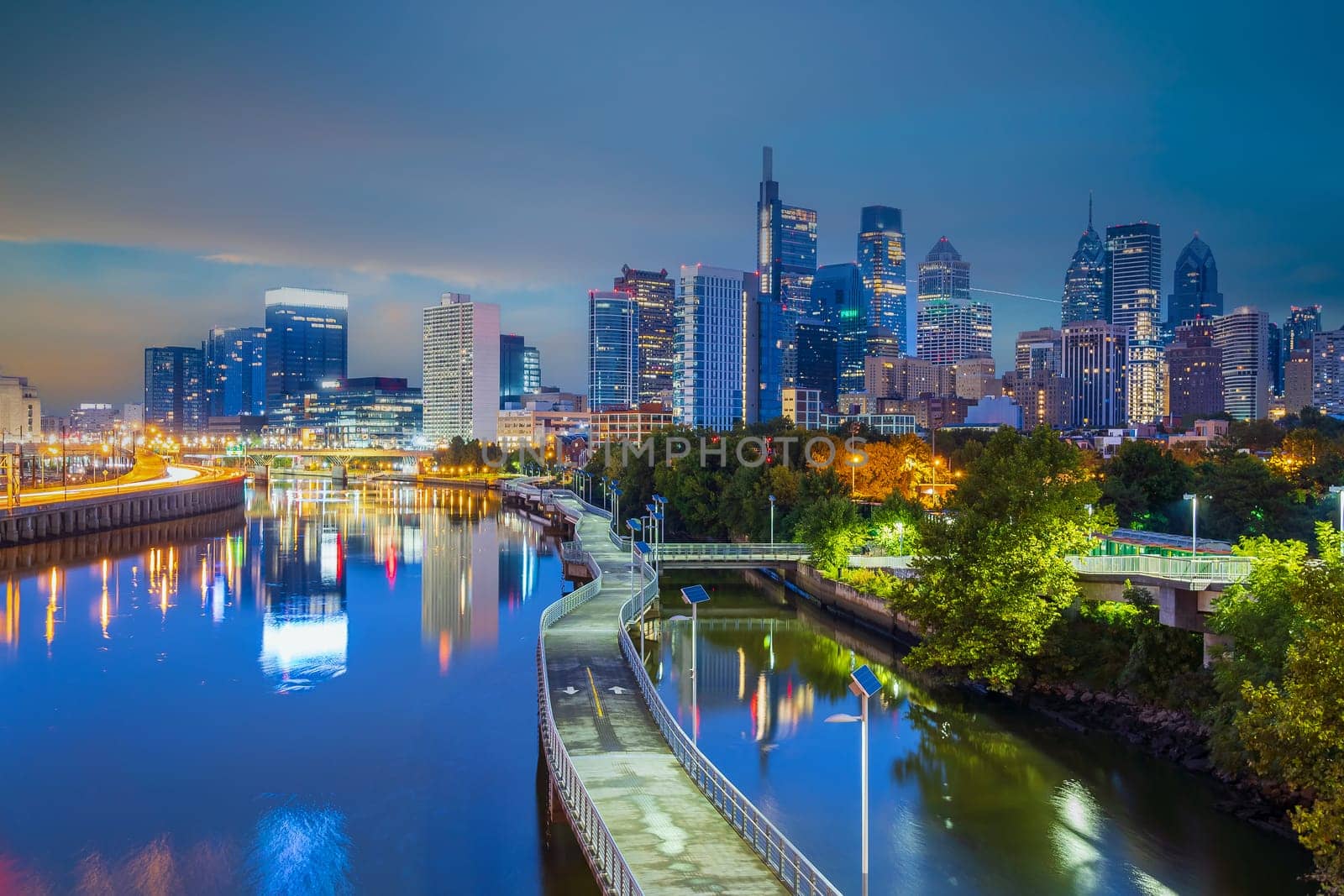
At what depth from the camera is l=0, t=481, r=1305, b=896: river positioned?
2739 centimetres

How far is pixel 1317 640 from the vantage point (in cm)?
2289

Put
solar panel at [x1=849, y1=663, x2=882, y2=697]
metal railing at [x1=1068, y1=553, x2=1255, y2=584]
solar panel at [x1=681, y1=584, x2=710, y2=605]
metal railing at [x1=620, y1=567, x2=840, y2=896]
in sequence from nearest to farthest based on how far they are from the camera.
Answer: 1. solar panel at [x1=849, y1=663, x2=882, y2=697]
2. metal railing at [x1=620, y1=567, x2=840, y2=896]
3. solar panel at [x1=681, y1=584, x2=710, y2=605]
4. metal railing at [x1=1068, y1=553, x2=1255, y2=584]

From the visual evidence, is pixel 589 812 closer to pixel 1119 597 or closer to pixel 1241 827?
pixel 1241 827

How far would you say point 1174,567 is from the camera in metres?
40.0

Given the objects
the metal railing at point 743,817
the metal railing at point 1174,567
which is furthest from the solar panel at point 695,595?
the metal railing at point 1174,567

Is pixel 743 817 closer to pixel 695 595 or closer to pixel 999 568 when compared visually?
pixel 695 595

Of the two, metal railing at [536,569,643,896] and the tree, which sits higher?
the tree

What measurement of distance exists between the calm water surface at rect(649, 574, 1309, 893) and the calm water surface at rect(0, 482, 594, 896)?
298 inches

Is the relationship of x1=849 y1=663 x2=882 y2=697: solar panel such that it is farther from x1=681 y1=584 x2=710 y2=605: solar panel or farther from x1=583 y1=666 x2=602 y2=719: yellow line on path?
x1=681 y1=584 x2=710 y2=605: solar panel

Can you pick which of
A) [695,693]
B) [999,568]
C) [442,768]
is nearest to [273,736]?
[442,768]

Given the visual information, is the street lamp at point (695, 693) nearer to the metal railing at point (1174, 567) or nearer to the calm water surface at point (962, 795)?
the calm water surface at point (962, 795)

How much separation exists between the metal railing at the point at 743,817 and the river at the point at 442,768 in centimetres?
400

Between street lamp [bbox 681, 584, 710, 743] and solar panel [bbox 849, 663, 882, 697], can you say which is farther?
street lamp [bbox 681, 584, 710, 743]

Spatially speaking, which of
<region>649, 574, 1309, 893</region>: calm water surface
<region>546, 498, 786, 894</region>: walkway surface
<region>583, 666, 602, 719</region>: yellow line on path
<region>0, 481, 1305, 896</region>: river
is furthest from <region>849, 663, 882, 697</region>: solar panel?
<region>583, 666, 602, 719</region>: yellow line on path
